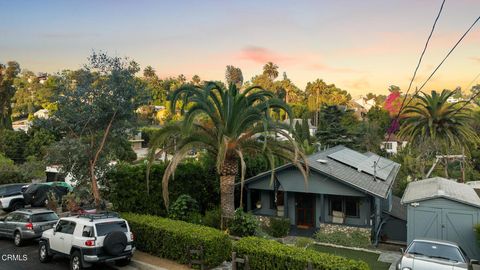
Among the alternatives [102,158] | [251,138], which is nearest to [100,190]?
[102,158]

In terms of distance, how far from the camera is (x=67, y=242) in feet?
44.6

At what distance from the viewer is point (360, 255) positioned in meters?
17.2

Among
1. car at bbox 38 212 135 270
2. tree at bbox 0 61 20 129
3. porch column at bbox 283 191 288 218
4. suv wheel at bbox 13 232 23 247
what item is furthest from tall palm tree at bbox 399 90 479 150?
tree at bbox 0 61 20 129

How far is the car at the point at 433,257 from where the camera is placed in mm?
11922

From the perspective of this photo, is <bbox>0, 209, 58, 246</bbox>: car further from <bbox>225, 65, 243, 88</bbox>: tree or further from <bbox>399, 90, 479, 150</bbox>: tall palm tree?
<bbox>225, 65, 243, 88</bbox>: tree

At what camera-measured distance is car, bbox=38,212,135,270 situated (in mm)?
12844

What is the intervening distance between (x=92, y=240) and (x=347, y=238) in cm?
1261

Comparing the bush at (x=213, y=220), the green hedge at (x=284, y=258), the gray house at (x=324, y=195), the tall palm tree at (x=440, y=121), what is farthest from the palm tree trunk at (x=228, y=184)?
the tall palm tree at (x=440, y=121)

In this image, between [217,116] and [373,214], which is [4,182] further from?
[373,214]

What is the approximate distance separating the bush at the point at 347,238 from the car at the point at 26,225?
13555 millimetres

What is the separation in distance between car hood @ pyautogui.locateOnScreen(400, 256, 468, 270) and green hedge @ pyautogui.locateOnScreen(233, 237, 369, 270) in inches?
77.9

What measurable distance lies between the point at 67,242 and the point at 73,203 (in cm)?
869

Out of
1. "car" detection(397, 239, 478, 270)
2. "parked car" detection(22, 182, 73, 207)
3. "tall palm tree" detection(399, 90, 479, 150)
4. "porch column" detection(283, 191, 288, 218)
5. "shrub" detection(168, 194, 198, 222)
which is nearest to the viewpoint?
"car" detection(397, 239, 478, 270)

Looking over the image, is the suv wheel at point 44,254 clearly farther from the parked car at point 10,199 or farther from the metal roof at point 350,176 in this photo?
the parked car at point 10,199
